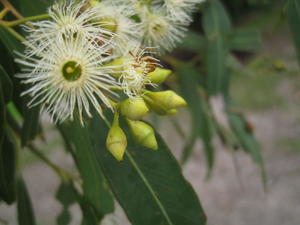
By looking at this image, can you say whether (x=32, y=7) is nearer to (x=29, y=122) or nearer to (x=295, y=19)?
(x=29, y=122)

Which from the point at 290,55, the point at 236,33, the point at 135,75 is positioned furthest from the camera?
the point at 290,55

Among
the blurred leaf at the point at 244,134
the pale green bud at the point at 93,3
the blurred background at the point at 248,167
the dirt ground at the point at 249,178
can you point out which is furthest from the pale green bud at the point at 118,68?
the dirt ground at the point at 249,178

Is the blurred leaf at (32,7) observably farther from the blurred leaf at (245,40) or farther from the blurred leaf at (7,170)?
the blurred leaf at (245,40)

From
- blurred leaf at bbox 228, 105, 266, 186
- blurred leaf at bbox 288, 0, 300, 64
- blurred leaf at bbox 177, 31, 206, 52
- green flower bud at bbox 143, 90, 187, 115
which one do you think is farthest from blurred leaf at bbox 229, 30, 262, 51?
green flower bud at bbox 143, 90, 187, 115

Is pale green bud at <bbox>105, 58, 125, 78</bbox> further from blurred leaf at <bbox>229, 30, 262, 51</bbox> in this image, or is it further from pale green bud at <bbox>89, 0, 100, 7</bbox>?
blurred leaf at <bbox>229, 30, 262, 51</bbox>

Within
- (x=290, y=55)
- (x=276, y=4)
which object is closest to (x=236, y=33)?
(x=290, y=55)

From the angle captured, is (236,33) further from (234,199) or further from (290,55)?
(290,55)
